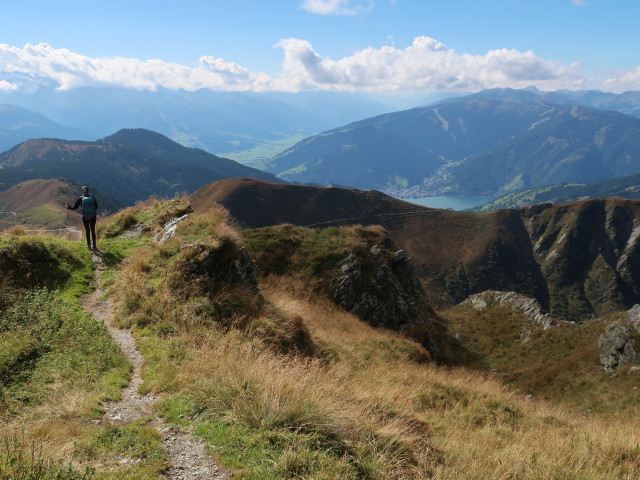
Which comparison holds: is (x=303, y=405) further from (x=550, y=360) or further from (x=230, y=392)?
(x=550, y=360)

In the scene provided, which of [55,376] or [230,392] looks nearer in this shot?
[230,392]

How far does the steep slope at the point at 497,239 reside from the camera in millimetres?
115125

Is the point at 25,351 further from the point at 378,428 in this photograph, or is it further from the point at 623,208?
the point at 623,208

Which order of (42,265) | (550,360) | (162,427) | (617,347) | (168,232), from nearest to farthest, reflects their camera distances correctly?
(162,427)
(42,265)
(168,232)
(617,347)
(550,360)

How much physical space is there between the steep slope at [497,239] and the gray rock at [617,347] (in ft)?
242

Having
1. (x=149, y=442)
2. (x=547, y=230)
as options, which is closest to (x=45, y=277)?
(x=149, y=442)

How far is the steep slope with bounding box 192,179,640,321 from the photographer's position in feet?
378

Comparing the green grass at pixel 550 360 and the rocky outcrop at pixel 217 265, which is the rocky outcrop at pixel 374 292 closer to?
the green grass at pixel 550 360

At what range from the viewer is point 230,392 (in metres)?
6.64

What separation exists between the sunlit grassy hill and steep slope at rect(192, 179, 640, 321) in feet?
315

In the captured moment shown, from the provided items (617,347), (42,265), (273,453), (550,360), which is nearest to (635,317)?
(617,347)

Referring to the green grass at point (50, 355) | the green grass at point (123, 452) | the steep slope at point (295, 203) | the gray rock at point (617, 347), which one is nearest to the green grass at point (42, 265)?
the green grass at point (50, 355)

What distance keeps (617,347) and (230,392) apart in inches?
1300

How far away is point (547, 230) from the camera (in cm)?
14725
